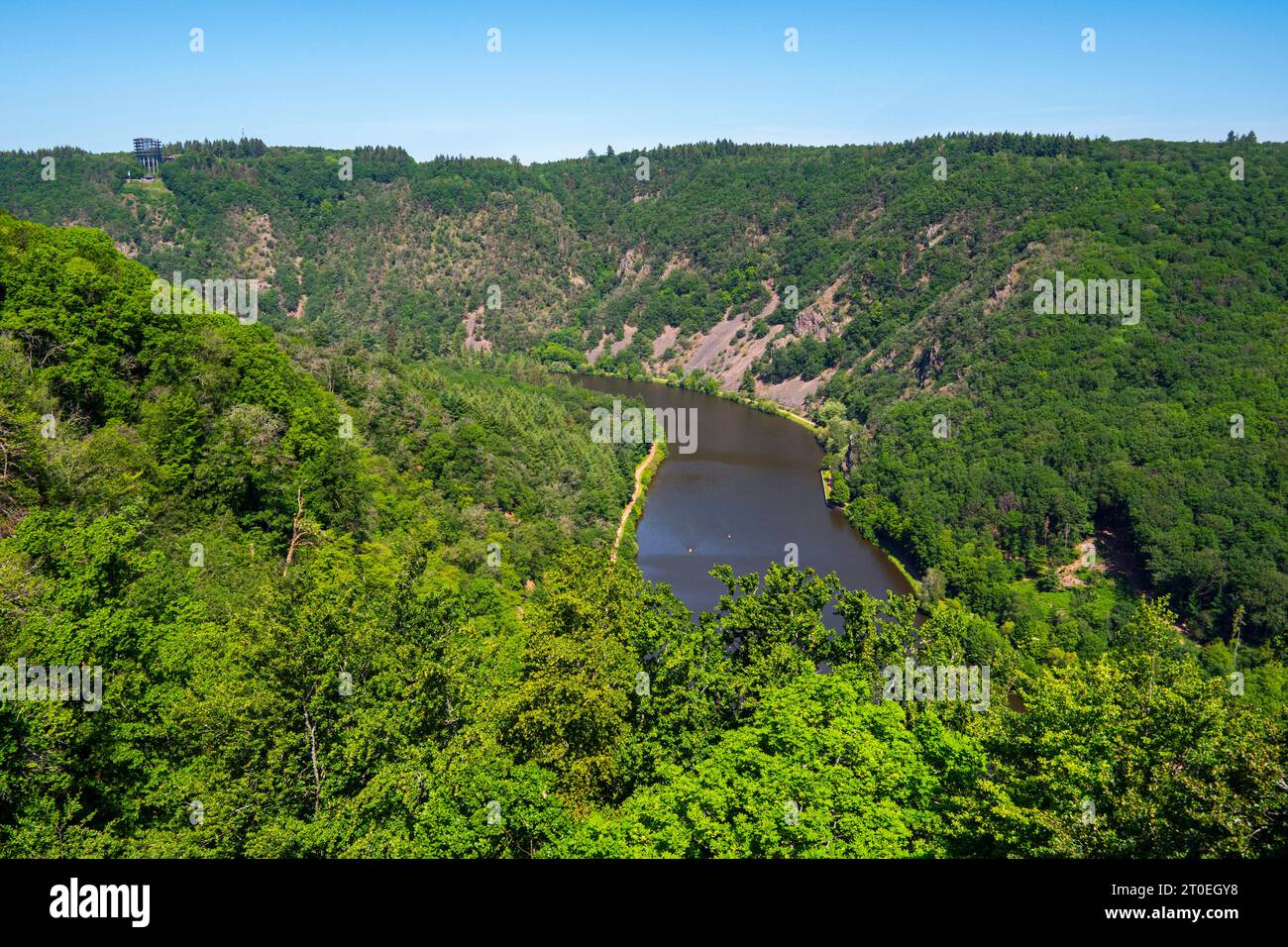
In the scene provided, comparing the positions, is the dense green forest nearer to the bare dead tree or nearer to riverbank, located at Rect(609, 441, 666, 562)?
the bare dead tree

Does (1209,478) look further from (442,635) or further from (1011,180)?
(1011,180)

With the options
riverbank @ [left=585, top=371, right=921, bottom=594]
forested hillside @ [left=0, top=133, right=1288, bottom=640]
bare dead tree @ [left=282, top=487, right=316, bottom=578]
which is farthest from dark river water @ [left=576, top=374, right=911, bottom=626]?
bare dead tree @ [left=282, top=487, right=316, bottom=578]

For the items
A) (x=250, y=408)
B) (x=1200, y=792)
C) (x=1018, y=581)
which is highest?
(x=250, y=408)

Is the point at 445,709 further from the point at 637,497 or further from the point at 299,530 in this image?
the point at 637,497

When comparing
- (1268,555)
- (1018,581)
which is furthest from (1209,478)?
(1018,581)

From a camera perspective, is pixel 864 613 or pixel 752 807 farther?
pixel 864 613
